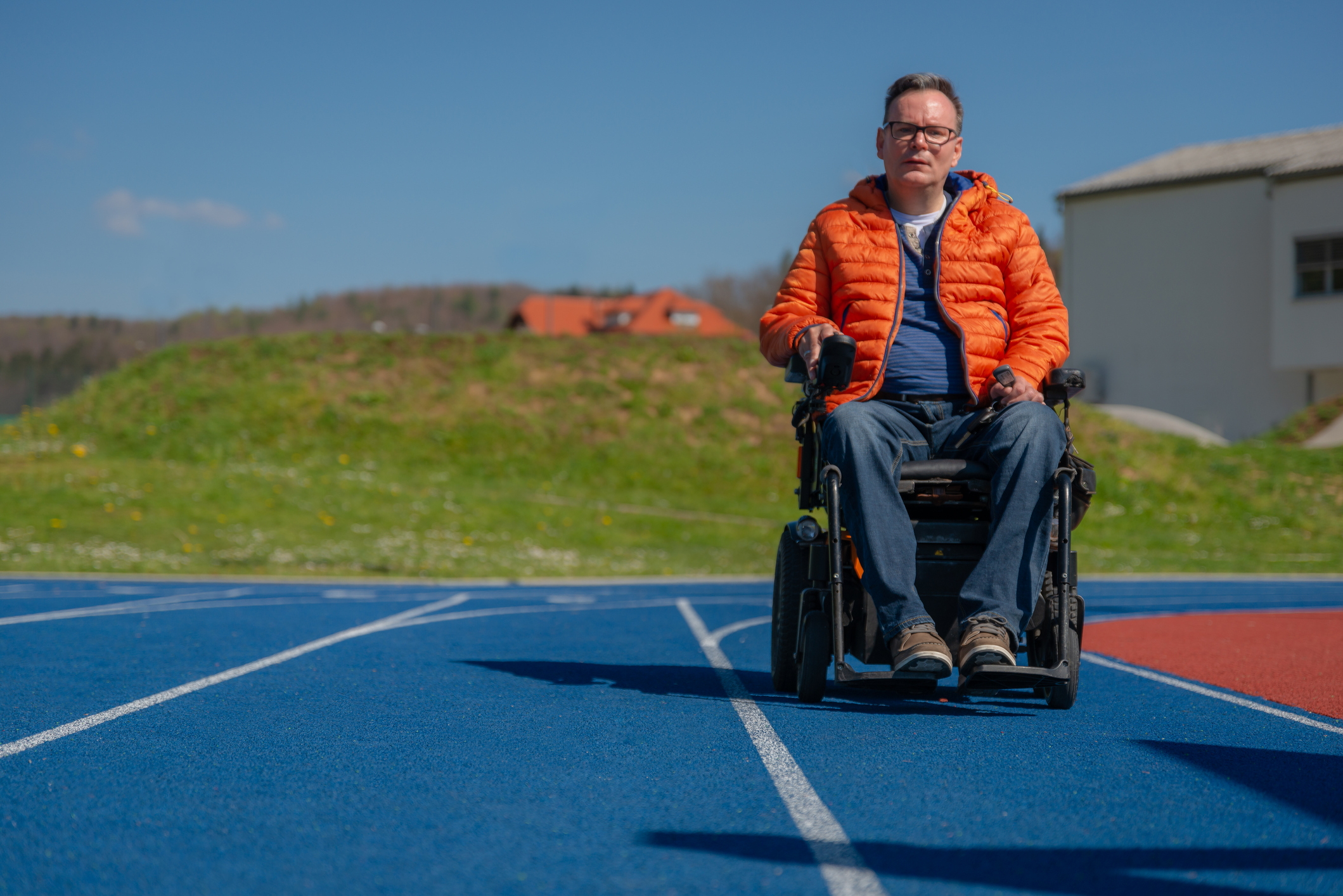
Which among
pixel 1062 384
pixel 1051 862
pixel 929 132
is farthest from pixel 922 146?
pixel 1051 862

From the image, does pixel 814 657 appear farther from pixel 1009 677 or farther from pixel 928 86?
pixel 928 86

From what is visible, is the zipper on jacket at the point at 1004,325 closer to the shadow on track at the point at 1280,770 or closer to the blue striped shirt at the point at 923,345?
the blue striped shirt at the point at 923,345

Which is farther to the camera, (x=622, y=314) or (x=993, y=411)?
(x=622, y=314)

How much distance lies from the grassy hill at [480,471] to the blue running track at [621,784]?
1379cm

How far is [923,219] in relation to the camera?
19.1 feet

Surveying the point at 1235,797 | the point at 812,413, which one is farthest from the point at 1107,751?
the point at 812,413

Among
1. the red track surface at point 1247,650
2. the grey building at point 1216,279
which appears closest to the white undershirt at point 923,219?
the red track surface at point 1247,650

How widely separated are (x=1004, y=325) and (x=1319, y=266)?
34692mm

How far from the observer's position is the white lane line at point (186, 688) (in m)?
4.61

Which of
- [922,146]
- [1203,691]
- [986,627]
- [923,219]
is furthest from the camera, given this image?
[1203,691]

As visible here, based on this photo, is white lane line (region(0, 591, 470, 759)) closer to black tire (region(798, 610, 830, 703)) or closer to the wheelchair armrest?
black tire (region(798, 610, 830, 703))

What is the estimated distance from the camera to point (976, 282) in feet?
18.4

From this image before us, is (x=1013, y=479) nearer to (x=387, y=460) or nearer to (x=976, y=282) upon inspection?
(x=976, y=282)

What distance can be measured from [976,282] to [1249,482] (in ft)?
94.2
